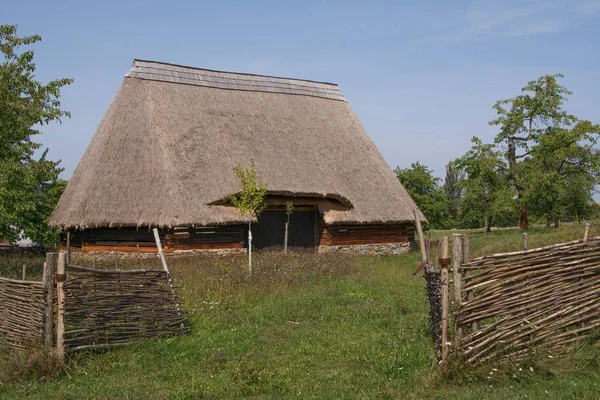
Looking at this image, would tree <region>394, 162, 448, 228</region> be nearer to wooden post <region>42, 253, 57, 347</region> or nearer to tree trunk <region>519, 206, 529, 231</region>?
tree trunk <region>519, 206, 529, 231</region>

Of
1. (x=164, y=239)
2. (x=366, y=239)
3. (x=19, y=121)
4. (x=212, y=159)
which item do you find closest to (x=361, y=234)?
(x=366, y=239)

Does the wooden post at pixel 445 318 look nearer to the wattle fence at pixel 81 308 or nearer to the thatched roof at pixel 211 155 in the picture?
the wattle fence at pixel 81 308

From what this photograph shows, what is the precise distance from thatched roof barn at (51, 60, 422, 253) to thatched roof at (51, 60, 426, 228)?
0.14 ft

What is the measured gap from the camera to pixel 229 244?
1889cm

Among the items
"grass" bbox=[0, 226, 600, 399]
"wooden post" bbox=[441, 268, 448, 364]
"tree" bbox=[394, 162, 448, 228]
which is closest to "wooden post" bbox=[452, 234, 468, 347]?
"wooden post" bbox=[441, 268, 448, 364]

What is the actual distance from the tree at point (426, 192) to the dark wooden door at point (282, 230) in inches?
719

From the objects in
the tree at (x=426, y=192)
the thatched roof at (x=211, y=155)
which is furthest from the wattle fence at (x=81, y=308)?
the tree at (x=426, y=192)

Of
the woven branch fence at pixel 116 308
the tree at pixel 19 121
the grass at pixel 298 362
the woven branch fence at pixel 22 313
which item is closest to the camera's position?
the grass at pixel 298 362

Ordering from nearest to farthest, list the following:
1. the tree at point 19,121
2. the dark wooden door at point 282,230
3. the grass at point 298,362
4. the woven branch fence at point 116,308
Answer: the grass at point 298,362
the woven branch fence at point 116,308
the tree at point 19,121
the dark wooden door at point 282,230

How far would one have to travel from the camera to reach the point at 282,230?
2048cm

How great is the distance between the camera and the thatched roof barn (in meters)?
17.9

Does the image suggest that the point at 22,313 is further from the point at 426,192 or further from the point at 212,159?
the point at 426,192

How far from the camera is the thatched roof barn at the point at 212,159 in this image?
1789 cm

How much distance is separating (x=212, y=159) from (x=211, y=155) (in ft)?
0.72
